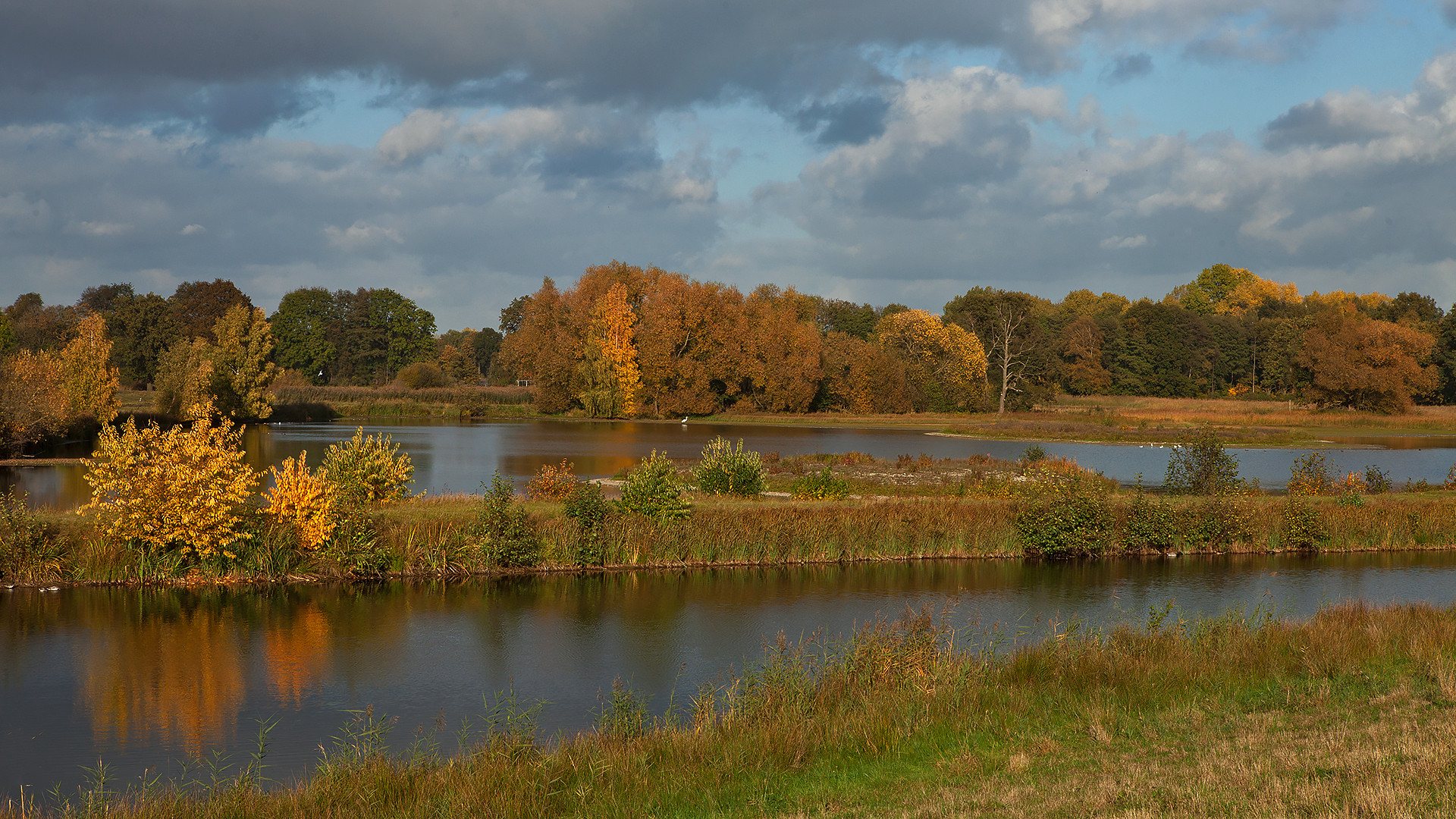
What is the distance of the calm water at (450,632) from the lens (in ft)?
38.5

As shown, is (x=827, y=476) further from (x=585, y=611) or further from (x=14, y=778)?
(x=14, y=778)

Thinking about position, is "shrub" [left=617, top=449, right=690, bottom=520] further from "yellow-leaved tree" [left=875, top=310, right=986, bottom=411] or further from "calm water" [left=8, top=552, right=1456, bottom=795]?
"yellow-leaved tree" [left=875, top=310, right=986, bottom=411]

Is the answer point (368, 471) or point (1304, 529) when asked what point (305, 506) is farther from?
point (1304, 529)

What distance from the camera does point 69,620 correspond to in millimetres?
15984

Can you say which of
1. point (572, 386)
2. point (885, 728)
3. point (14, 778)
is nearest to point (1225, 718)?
point (885, 728)

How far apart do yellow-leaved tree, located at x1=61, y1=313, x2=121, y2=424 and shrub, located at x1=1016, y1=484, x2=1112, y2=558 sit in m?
46.6

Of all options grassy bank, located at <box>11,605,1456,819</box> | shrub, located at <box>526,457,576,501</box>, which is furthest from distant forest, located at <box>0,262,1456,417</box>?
grassy bank, located at <box>11,605,1456,819</box>

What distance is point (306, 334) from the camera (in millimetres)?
122312

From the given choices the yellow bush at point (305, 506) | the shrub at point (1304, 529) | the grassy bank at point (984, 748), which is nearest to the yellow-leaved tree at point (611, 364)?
the shrub at point (1304, 529)

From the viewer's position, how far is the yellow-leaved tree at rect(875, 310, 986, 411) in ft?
295

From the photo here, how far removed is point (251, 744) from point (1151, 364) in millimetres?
108234

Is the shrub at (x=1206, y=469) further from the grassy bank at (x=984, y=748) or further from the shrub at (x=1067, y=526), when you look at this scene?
the grassy bank at (x=984, y=748)

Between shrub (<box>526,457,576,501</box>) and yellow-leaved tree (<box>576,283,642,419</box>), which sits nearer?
shrub (<box>526,457,576,501</box>)

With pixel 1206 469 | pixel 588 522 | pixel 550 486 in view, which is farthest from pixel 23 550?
pixel 1206 469
